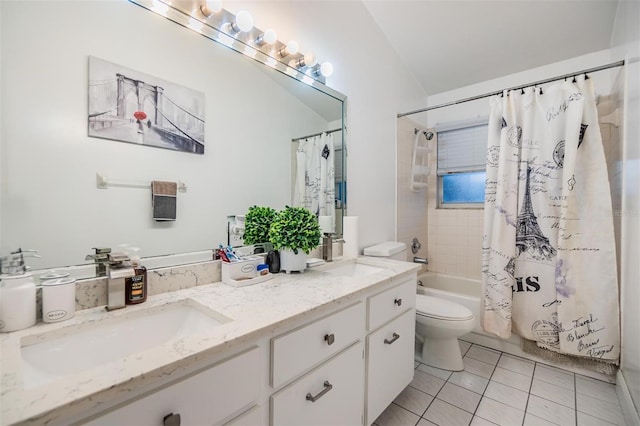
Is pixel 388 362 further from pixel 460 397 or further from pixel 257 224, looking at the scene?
pixel 257 224

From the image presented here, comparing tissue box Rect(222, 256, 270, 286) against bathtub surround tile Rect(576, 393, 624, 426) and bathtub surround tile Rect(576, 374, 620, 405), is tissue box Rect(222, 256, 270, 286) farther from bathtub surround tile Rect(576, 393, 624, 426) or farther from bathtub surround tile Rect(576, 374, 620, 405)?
bathtub surround tile Rect(576, 374, 620, 405)

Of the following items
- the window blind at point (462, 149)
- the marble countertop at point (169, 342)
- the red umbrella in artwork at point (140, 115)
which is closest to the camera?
the marble countertop at point (169, 342)

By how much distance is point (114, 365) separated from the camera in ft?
1.93

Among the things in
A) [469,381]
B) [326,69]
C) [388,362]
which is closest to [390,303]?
[388,362]

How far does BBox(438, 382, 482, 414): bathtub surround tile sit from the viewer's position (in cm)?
158

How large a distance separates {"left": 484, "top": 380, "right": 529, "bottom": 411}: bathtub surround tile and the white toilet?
22 centimetres

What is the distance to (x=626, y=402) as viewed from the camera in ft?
4.88

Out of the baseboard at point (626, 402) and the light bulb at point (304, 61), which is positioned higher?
the light bulb at point (304, 61)

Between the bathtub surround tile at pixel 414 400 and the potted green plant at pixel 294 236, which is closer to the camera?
the potted green plant at pixel 294 236

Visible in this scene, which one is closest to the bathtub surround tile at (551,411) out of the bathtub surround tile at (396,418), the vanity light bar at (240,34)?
the bathtub surround tile at (396,418)

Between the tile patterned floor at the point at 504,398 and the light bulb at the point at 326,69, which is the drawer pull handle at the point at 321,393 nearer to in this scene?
the tile patterned floor at the point at 504,398

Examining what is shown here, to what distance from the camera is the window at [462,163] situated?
272cm

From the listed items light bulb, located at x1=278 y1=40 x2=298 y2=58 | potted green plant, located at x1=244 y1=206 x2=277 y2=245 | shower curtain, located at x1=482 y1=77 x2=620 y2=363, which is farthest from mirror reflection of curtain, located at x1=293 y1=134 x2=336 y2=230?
shower curtain, located at x1=482 y1=77 x2=620 y2=363

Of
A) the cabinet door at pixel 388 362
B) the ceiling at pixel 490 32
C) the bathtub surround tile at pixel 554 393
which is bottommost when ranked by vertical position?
the bathtub surround tile at pixel 554 393
